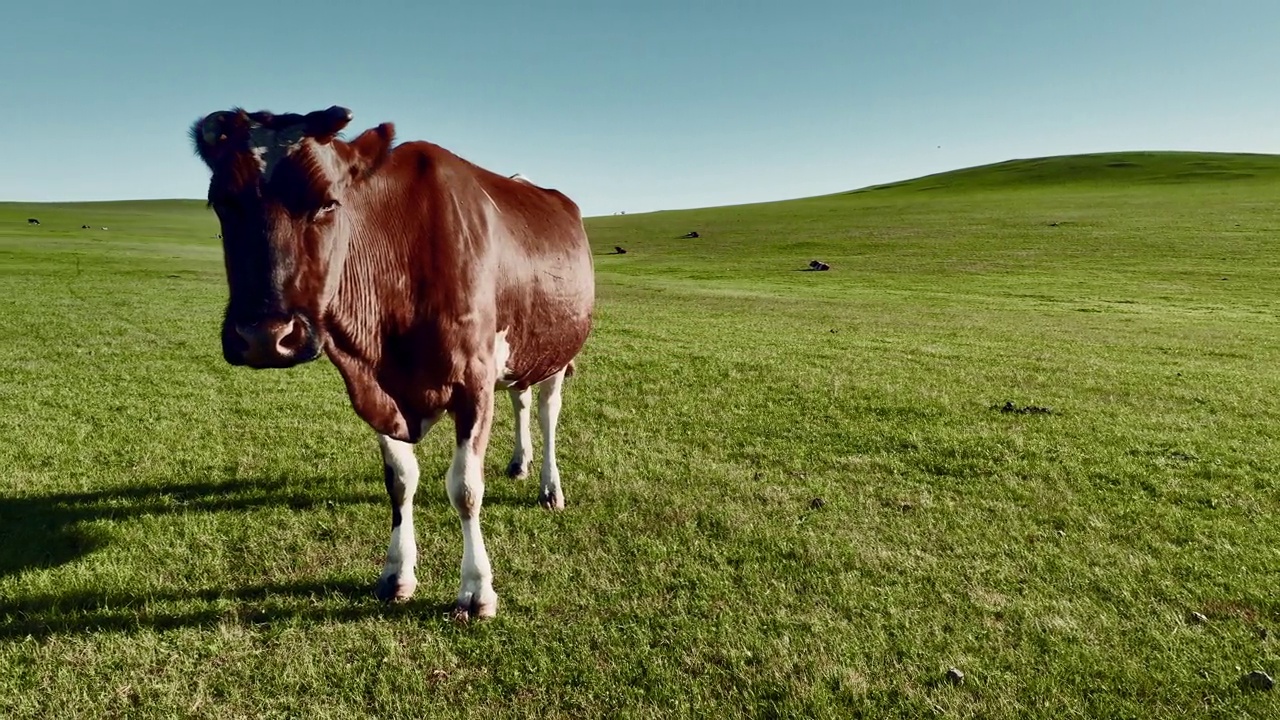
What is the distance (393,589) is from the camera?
14.5 feet

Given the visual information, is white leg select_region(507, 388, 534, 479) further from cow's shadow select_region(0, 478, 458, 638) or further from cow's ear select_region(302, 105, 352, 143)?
cow's ear select_region(302, 105, 352, 143)

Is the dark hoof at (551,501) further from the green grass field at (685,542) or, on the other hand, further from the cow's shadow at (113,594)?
the cow's shadow at (113,594)

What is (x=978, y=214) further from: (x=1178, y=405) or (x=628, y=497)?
(x=628, y=497)

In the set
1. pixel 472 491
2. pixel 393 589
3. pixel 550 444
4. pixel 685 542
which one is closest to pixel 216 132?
pixel 472 491

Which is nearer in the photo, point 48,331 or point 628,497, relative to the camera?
point 628,497

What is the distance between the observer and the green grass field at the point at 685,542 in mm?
3582

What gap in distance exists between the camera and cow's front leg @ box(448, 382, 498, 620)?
4.12m

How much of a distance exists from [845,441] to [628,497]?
293 cm

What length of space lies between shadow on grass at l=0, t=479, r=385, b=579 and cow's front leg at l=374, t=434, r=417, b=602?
1.57 metres

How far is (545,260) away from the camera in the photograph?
5.01 metres

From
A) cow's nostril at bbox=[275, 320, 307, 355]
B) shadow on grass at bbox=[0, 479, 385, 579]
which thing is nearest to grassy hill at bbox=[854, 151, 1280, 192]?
shadow on grass at bbox=[0, 479, 385, 579]

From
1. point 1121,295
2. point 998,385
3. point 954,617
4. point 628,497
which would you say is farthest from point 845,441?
point 1121,295

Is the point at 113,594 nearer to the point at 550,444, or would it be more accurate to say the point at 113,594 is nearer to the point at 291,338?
the point at 291,338

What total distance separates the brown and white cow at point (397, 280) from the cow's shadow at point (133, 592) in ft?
1.11
